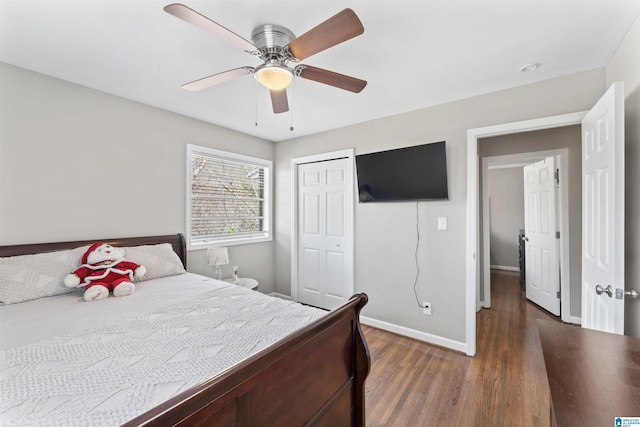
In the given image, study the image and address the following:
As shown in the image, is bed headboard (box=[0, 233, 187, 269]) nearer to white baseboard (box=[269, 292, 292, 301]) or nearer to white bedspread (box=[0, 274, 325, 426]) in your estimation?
white bedspread (box=[0, 274, 325, 426])

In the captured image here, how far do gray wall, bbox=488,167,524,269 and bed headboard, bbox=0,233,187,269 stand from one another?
6223mm

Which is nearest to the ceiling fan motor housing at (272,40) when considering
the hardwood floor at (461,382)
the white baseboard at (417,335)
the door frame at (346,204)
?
the door frame at (346,204)

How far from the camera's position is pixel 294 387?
1.09 meters

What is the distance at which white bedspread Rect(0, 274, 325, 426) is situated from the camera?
32.2 inches

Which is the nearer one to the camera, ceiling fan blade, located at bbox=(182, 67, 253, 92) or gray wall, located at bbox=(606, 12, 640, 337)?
gray wall, located at bbox=(606, 12, 640, 337)

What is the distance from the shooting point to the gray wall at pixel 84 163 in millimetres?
2000

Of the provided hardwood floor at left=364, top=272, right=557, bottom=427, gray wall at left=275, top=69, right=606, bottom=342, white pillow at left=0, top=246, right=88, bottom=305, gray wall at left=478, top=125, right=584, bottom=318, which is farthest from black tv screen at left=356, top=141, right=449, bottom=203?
white pillow at left=0, top=246, right=88, bottom=305

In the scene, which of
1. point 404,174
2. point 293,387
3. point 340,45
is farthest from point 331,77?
point 293,387

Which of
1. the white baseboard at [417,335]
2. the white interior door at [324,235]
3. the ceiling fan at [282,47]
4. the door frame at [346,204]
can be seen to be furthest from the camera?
the white interior door at [324,235]

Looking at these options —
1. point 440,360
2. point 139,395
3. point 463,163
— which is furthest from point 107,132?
point 440,360

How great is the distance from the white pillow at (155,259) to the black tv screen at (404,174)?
7.04 feet

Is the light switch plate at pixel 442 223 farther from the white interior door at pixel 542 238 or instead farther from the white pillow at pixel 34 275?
the white pillow at pixel 34 275

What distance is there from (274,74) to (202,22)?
46 cm

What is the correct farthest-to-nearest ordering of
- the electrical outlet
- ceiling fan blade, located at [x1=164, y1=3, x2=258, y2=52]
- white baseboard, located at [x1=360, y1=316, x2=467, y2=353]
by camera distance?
1. the electrical outlet
2. white baseboard, located at [x1=360, y1=316, x2=467, y2=353]
3. ceiling fan blade, located at [x1=164, y1=3, x2=258, y2=52]
